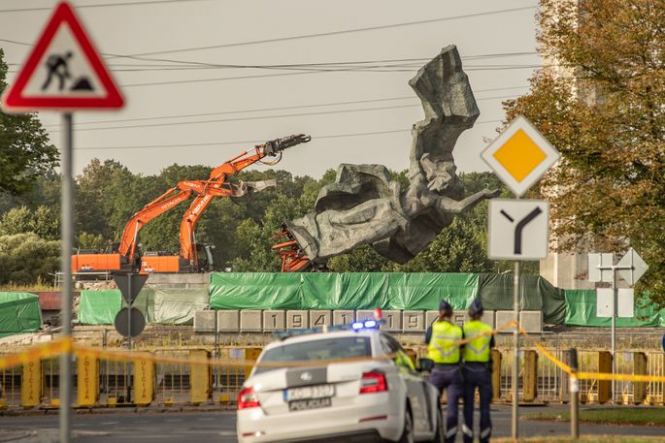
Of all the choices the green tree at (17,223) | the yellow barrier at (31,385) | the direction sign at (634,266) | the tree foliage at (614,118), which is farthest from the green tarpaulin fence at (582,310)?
the green tree at (17,223)

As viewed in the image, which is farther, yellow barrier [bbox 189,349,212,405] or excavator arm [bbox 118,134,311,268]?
excavator arm [bbox 118,134,311,268]

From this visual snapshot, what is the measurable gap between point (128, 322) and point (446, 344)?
14441 millimetres

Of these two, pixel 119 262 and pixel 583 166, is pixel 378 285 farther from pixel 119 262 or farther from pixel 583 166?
pixel 583 166

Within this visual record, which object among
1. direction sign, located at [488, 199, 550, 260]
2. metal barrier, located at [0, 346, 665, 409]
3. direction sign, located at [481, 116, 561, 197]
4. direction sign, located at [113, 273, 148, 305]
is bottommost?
metal barrier, located at [0, 346, 665, 409]

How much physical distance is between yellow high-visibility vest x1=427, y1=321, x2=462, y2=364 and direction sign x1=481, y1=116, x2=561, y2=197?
83.6 inches

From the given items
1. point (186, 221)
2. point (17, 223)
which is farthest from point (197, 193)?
point (17, 223)

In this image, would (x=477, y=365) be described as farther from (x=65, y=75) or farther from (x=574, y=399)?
(x=65, y=75)

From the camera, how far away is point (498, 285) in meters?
51.2

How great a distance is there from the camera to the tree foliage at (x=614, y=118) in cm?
2633

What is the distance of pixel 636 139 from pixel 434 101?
21.0 metres

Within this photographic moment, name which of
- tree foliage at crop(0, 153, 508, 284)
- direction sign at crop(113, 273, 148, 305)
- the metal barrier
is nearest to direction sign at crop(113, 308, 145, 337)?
direction sign at crop(113, 273, 148, 305)

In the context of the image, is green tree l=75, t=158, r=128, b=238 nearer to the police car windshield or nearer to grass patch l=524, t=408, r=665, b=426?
grass patch l=524, t=408, r=665, b=426

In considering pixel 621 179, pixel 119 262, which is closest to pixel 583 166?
pixel 621 179

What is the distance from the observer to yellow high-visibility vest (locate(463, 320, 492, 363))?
15.9m
